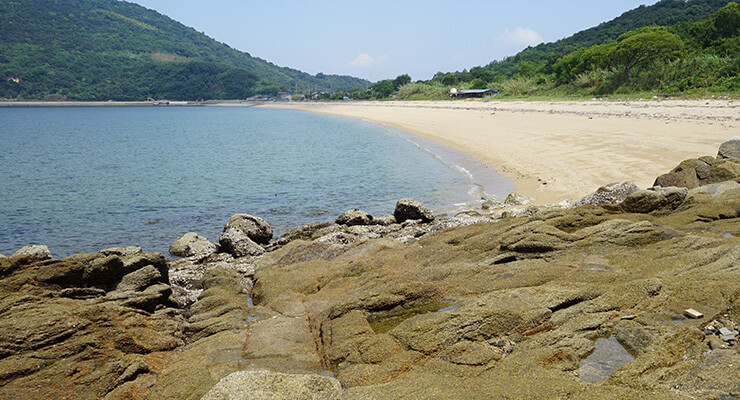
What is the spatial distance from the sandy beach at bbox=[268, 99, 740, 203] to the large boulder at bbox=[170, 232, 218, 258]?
36.9 ft

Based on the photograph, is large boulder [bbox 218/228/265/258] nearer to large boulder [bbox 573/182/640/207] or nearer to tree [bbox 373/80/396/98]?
large boulder [bbox 573/182/640/207]

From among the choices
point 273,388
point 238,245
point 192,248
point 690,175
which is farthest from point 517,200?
point 273,388

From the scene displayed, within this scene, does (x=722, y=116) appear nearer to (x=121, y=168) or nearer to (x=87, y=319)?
(x=87, y=319)

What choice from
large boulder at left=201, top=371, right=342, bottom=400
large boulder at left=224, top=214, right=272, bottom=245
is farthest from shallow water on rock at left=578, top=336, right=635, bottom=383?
large boulder at left=224, top=214, right=272, bottom=245

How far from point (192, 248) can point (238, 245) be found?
1.59 metres

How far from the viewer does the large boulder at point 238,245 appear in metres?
12.7

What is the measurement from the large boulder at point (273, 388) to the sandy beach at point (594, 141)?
13.4 m

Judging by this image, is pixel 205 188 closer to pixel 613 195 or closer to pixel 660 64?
pixel 613 195

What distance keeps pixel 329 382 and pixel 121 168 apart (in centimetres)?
3304

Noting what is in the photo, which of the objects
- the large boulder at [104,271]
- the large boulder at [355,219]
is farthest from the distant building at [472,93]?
the large boulder at [104,271]

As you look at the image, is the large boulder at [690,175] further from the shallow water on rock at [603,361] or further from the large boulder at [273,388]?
the large boulder at [273,388]

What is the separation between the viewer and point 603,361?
14.5 feet

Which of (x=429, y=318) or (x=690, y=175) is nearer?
(x=429, y=318)

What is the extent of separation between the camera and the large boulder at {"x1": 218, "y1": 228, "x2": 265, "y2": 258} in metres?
Answer: 12.7
